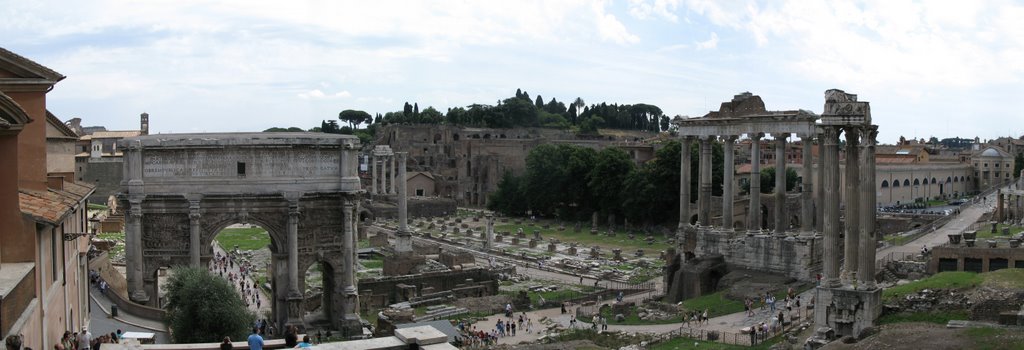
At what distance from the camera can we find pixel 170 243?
2681cm

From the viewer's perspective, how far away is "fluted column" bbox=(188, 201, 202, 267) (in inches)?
1039

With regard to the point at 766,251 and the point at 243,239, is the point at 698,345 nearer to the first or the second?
the point at 766,251

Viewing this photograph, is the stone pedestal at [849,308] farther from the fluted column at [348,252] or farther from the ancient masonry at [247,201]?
the fluted column at [348,252]

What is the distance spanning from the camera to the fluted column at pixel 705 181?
35.7m

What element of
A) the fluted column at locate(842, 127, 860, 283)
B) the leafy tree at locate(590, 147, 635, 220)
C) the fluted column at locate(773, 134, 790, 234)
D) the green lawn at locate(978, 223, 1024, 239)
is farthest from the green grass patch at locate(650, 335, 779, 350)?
the leafy tree at locate(590, 147, 635, 220)

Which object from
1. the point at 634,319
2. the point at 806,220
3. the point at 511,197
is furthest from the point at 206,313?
the point at 511,197

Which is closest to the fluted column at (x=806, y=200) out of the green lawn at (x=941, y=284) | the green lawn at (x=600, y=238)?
the green lawn at (x=941, y=284)

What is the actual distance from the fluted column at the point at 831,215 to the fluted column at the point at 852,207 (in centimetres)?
28

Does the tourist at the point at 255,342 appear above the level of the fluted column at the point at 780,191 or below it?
below

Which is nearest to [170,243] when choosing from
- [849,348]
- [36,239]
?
[36,239]

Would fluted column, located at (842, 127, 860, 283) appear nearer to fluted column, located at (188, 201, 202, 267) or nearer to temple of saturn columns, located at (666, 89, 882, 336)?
temple of saturn columns, located at (666, 89, 882, 336)

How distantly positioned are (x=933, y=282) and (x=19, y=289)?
67.3 ft

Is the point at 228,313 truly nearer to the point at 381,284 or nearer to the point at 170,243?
the point at 170,243

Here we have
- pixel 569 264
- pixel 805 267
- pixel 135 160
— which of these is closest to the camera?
pixel 135 160
